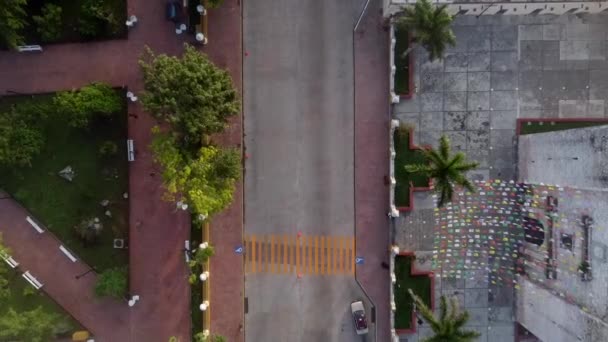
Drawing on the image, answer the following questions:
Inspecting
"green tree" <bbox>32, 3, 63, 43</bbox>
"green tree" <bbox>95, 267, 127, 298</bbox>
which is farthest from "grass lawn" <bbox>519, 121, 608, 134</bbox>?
"green tree" <bbox>32, 3, 63, 43</bbox>

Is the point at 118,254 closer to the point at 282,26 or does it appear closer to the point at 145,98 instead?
the point at 145,98

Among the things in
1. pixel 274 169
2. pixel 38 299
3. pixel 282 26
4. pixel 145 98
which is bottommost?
pixel 38 299

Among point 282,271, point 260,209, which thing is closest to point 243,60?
point 260,209

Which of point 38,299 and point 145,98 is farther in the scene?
point 38,299

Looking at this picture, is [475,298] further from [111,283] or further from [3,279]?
[3,279]

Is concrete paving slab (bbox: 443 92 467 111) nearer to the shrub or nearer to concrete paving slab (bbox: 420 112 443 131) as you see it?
concrete paving slab (bbox: 420 112 443 131)

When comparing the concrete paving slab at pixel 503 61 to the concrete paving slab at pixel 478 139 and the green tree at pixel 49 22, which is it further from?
the green tree at pixel 49 22

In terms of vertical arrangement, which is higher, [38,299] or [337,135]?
[337,135]

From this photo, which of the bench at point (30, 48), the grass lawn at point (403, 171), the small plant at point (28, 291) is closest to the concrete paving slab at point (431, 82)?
the grass lawn at point (403, 171)
